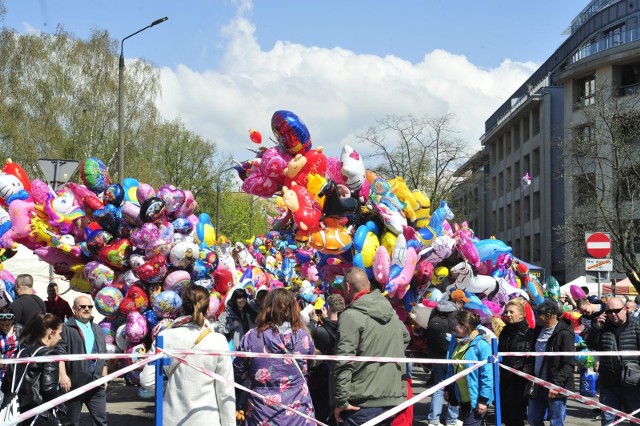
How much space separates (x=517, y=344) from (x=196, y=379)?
369 centimetres

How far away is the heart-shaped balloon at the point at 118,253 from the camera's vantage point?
10719 mm

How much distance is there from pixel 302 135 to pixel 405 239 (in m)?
1.74

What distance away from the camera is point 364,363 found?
19.2 feet

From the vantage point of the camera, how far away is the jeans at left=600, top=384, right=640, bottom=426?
809 cm

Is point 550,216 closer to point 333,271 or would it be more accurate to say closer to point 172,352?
point 333,271

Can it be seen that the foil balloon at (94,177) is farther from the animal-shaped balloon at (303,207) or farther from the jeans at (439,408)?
the jeans at (439,408)

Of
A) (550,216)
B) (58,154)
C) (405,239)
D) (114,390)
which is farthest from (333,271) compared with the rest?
(550,216)

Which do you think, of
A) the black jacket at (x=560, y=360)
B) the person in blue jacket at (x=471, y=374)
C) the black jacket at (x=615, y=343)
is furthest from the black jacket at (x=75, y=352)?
the black jacket at (x=615, y=343)

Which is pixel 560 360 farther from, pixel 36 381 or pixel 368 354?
pixel 36 381

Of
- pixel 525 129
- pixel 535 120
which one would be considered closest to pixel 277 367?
pixel 535 120

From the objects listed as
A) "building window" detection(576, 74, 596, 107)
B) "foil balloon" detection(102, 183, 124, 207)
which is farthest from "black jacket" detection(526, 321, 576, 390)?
"building window" detection(576, 74, 596, 107)

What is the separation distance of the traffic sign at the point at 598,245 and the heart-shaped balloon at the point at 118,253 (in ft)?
24.8

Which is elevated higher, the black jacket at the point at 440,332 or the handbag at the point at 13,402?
the black jacket at the point at 440,332

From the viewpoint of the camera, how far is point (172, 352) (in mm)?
5492
